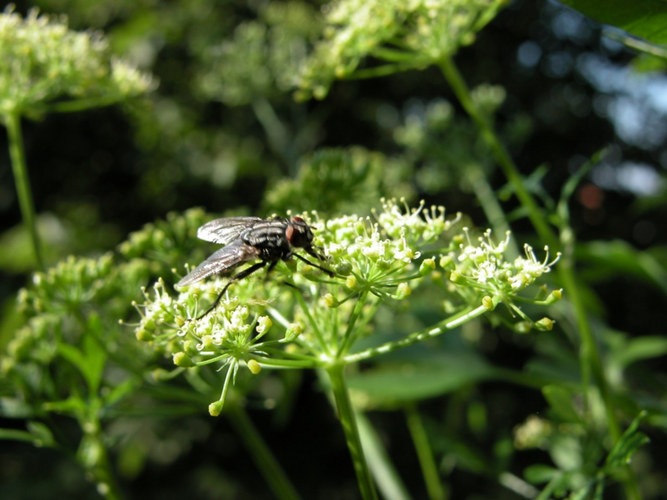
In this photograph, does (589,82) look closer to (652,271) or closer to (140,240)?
(652,271)

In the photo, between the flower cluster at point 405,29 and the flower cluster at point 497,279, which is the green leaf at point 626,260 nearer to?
the flower cluster at point 405,29

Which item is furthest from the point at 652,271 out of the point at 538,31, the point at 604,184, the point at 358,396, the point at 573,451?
the point at 538,31

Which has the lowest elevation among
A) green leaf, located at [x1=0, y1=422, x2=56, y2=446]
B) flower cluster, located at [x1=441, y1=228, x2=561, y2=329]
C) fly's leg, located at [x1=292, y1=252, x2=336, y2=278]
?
green leaf, located at [x1=0, y1=422, x2=56, y2=446]

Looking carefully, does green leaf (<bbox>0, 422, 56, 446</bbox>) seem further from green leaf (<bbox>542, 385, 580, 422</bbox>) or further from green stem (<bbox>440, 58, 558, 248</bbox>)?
green stem (<bbox>440, 58, 558, 248</bbox>)

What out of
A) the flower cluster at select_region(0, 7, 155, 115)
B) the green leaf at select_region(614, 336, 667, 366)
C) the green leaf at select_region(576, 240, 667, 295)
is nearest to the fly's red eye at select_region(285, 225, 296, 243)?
the flower cluster at select_region(0, 7, 155, 115)

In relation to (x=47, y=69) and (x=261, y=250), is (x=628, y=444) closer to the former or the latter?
(x=261, y=250)
